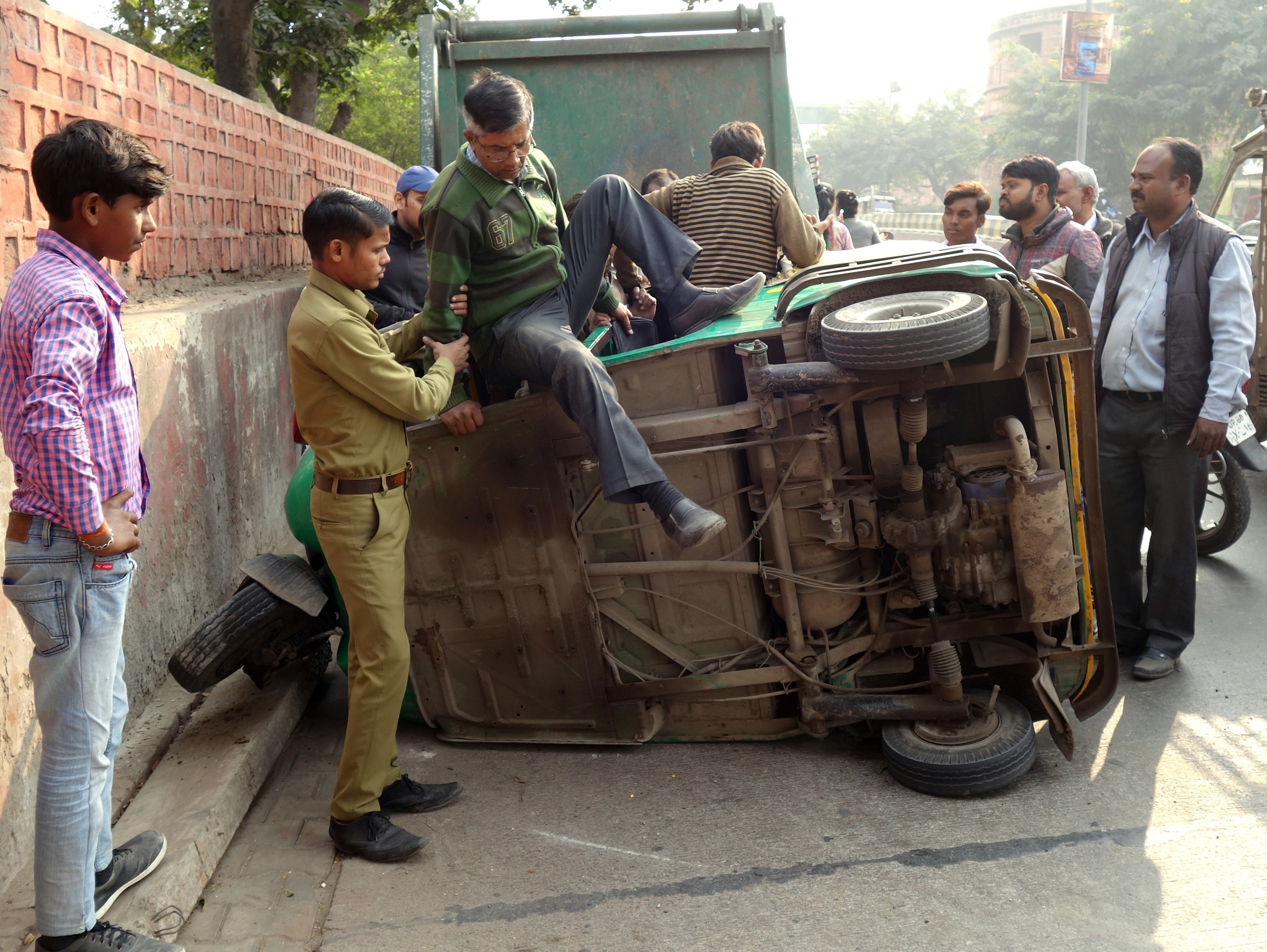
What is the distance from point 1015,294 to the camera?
3.17 metres

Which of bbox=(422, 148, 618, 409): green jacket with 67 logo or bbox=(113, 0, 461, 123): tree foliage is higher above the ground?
bbox=(113, 0, 461, 123): tree foliage

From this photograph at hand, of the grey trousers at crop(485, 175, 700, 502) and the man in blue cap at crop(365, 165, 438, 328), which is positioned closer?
the grey trousers at crop(485, 175, 700, 502)

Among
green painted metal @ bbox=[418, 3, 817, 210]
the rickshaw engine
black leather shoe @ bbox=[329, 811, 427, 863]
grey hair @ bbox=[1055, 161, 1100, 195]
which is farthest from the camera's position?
green painted metal @ bbox=[418, 3, 817, 210]

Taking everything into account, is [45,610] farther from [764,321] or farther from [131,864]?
[764,321]

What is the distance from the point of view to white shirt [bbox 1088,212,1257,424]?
159 inches

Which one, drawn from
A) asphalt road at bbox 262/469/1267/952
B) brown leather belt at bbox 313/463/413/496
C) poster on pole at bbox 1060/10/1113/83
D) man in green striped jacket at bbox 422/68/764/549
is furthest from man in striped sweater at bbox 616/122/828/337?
poster on pole at bbox 1060/10/1113/83

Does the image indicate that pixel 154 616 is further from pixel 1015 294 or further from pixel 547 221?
pixel 1015 294

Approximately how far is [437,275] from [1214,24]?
32.4 meters

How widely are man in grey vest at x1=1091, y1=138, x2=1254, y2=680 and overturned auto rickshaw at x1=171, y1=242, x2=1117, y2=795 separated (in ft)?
3.15

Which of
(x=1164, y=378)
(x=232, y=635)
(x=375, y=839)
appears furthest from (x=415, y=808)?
(x=1164, y=378)

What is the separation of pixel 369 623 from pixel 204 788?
812 mm

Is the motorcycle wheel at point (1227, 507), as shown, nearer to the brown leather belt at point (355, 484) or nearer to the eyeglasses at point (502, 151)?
the eyeglasses at point (502, 151)

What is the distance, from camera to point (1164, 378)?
4.25 metres

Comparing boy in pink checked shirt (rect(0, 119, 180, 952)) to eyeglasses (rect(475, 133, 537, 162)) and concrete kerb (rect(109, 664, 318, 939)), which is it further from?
eyeglasses (rect(475, 133, 537, 162))
